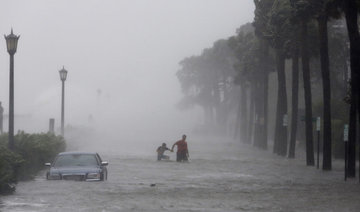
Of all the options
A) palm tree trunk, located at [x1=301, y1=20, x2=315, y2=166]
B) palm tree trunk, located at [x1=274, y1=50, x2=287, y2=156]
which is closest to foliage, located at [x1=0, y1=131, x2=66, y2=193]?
palm tree trunk, located at [x1=301, y1=20, x2=315, y2=166]

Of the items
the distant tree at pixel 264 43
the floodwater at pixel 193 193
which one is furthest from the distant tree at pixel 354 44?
the distant tree at pixel 264 43

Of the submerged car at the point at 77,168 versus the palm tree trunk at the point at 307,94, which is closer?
the submerged car at the point at 77,168

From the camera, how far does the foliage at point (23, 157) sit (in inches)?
913

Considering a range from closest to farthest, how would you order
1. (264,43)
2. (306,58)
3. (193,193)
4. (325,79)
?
1. (193,193)
2. (325,79)
3. (306,58)
4. (264,43)

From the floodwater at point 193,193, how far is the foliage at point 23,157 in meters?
0.48

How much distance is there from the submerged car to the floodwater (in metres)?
0.40

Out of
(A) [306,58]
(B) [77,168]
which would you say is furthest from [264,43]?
(B) [77,168]

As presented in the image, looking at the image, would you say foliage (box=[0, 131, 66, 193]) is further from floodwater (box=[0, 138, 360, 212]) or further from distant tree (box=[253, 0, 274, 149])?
distant tree (box=[253, 0, 274, 149])

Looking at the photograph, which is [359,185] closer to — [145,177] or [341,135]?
[145,177]

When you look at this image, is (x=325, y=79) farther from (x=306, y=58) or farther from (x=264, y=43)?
(x=264, y=43)

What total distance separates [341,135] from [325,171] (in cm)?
1315

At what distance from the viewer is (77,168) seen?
27078 mm

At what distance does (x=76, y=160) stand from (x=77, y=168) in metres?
0.74

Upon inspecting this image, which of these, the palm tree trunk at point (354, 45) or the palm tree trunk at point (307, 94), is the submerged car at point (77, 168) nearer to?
the palm tree trunk at point (354, 45)
